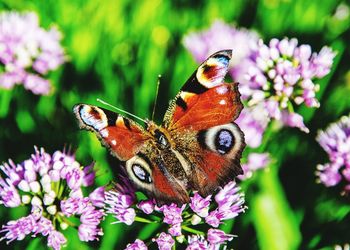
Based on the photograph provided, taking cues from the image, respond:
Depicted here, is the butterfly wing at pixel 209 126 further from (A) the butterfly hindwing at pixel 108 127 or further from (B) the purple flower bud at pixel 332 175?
(B) the purple flower bud at pixel 332 175

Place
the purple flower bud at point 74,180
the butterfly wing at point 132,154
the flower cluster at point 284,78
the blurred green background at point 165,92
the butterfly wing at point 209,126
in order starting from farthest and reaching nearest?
the blurred green background at point 165,92
the flower cluster at point 284,78
the purple flower bud at point 74,180
the butterfly wing at point 209,126
the butterfly wing at point 132,154

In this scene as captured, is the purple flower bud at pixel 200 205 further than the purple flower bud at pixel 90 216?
No

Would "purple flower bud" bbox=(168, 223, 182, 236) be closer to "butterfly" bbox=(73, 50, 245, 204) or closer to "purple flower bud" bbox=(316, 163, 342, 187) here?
"butterfly" bbox=(73, 50, 245, 204)

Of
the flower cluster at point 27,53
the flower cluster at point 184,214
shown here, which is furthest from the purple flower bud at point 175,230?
the flower cluster at point 27,53

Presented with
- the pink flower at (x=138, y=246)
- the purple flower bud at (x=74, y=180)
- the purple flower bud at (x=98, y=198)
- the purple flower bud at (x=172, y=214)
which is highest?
the purple flower bud at (x=74, y=180)

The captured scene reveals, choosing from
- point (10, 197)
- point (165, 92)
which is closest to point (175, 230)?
Answer: point (10, 197)

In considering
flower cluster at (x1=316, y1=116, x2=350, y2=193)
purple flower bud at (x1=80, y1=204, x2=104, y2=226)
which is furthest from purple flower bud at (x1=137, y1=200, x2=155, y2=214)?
flower cluster at (x1=316, y1=116, x2=350, y2=193)
